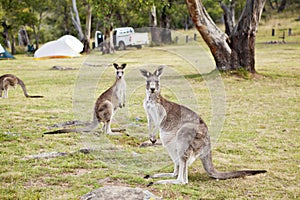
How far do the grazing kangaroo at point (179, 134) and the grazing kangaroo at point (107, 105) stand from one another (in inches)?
82.9

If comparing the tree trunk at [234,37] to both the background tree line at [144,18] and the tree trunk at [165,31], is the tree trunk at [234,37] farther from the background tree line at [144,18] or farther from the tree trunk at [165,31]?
the tree trunk at [165,31]

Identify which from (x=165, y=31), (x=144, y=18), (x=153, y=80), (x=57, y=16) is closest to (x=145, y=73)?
(x=153, y=80)

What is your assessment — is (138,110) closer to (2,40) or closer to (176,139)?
(176,139)

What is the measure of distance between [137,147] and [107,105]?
1.00m

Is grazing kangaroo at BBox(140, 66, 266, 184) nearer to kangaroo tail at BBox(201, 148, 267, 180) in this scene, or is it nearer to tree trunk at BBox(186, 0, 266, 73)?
kangaroo tail at BBox(201, 148, 267, 180)

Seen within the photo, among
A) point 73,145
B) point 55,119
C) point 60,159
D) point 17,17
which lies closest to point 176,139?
point 60,159

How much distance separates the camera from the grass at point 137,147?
195 inches

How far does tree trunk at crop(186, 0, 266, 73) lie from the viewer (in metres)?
14.2

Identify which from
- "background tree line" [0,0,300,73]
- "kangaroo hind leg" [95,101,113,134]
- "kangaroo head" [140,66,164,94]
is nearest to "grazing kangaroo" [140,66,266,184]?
"kangaroo head" [140,66,164,94]

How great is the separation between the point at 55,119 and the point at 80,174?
12.4ft

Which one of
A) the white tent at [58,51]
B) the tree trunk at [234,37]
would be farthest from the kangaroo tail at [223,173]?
the white tent at [58,51]

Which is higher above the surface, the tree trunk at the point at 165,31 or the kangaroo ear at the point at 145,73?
the tree trunk at the point at 165,31

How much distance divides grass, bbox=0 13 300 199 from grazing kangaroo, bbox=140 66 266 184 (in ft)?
0.55

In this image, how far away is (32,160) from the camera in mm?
6012
